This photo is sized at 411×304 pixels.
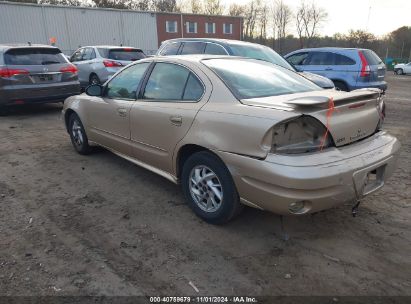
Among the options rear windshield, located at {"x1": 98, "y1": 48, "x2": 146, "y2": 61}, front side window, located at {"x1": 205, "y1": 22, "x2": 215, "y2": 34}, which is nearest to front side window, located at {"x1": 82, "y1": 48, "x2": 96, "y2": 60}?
rear windshield, located at {"x1": 98, "y1": 48, "x2": 146, "y2": 61}

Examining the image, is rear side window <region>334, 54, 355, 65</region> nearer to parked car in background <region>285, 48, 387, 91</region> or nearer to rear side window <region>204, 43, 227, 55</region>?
parked car in background <region>285, 48, 387, 91</region>

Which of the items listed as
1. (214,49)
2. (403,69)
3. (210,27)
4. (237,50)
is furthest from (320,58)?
(210,27)

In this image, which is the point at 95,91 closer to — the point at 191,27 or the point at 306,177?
the point at 306,177

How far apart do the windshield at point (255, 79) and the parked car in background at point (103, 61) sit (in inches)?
347

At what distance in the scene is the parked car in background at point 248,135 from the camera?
279 centimetres

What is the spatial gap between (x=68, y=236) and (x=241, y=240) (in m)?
1.59

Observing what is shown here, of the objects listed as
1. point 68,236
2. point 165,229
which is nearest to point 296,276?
point 165,229

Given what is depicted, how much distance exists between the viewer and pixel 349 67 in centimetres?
1000

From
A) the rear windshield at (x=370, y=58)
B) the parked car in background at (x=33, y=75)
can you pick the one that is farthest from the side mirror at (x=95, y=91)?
the rear windshield at (x=370, y=58)

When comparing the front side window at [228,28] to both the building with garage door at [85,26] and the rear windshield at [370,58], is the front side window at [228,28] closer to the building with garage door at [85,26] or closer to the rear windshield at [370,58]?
the building with garage door at [85,26]

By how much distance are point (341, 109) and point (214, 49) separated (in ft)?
18.7

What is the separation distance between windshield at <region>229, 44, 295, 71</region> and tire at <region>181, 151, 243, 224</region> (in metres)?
5.09

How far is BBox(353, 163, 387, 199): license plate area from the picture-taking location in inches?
115

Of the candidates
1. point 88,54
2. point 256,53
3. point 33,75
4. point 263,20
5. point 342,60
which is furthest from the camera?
point 263,20
